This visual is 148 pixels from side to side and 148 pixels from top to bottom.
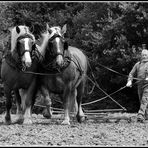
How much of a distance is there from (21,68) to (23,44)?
21.5 inches

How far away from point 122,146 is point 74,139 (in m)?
1.07

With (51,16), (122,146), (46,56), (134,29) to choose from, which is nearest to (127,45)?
(134,29)

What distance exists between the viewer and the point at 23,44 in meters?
9.65

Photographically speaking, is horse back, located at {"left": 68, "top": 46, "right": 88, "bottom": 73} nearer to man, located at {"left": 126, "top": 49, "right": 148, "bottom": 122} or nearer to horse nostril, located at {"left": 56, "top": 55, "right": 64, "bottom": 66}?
horse nostril, located at {"left": 56, "top": 55, "right": 64, "bottom": 66}

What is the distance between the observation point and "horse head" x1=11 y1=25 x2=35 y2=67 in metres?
9.45

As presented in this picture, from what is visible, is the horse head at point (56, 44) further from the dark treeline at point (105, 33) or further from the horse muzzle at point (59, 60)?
the dark treeline at point (105, 33)

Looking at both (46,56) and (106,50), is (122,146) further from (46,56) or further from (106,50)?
(106,50)

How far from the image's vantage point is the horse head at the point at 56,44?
9.86 meters

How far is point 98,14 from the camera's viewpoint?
24.0 meters

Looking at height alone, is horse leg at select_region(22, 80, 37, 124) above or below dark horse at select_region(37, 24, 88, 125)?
below

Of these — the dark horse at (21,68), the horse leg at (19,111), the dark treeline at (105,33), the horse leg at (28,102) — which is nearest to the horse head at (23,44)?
the dark horse at (21,68)

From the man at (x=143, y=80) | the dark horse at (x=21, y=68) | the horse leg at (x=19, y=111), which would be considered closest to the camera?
the dark horse at (x=21, y=68)

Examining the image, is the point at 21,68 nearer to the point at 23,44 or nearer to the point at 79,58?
the point at 23,44

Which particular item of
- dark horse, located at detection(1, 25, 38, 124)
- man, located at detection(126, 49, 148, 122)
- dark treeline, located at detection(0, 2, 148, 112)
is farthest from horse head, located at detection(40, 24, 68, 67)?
dark treeline, located at detection(0, 2, 148, 112)
